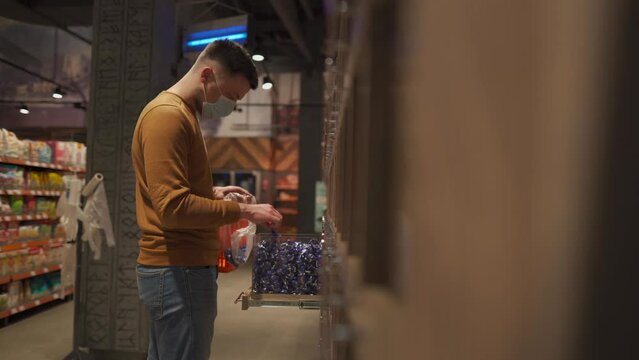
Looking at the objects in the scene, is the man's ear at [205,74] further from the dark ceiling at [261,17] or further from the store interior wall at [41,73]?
the store interior wall at [41,73]

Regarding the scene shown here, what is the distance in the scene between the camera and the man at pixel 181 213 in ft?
5.33

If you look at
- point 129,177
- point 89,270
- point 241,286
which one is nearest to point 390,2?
point 129,177

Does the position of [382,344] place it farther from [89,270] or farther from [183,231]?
[89,270]

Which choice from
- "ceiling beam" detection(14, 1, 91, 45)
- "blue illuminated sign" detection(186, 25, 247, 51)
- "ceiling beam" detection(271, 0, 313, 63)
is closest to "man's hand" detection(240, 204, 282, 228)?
"blue illuminated sign" detection(186, 25, 247, 51)

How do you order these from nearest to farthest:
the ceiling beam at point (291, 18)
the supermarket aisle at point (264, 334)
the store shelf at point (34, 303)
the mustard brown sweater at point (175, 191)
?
1. the mustard brown sweater at point (175, 191)
2. the supermarket aisle at point (264, 334)
3. the store shelf at point (34, 303)
4. the ceiling beam at point (291, 18)

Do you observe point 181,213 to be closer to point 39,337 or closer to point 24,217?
point 39,337

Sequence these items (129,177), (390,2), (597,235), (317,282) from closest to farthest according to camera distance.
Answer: (597,235) → (390,2) → (317,282) → (129,177)

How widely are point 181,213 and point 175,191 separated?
72mm

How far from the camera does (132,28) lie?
4.14m

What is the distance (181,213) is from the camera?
63.8 inches

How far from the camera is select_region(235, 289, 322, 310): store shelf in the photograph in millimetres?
2463

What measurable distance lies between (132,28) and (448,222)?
4.36 metres

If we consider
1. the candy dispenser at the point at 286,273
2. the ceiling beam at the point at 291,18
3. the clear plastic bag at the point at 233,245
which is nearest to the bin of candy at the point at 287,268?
the candy dispenser at the point at 286,273

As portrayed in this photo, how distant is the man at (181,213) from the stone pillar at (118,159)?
2.46 meters
